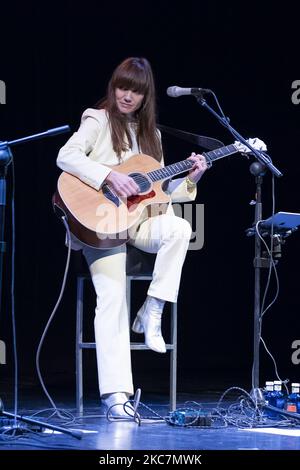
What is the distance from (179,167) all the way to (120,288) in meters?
0.66

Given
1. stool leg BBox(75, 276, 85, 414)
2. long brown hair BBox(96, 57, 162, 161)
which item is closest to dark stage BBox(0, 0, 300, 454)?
stool leg BBox(75, 276, 85, 414)

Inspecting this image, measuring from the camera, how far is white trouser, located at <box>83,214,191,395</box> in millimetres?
3584

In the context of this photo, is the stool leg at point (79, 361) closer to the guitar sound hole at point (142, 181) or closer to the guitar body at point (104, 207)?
the guitar body at point (104, 207)

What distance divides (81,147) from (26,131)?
5.89ft

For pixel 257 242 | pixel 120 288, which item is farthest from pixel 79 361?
pixel 257 242

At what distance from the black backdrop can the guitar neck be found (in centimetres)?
172

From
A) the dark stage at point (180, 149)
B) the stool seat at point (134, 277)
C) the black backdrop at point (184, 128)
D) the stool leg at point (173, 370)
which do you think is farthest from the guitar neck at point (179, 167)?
the black backdrop at point (184, 128)

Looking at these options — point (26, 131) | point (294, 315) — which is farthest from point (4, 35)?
point (294, 315)

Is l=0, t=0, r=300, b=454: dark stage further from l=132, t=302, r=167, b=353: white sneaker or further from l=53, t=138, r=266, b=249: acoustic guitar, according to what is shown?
l=53, t=138, r=266, b=249: acoustic guitar

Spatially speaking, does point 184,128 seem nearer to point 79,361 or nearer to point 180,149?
point 180,149

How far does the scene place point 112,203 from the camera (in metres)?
3.69
